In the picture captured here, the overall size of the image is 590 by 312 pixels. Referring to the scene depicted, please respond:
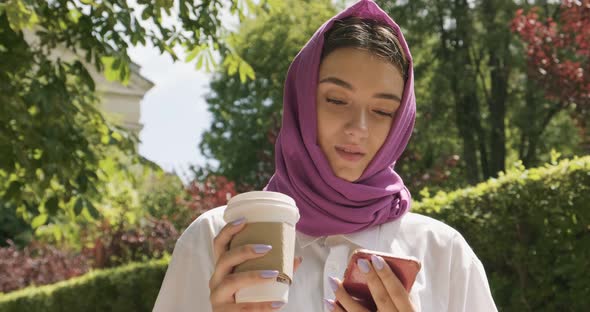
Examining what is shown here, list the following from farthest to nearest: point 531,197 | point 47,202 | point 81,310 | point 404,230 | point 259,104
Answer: point 259,104 < point 81,310 < point 47,202 < point 531,197 < point 404,230

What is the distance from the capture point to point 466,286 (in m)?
2.23

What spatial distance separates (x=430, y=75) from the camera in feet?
71.4

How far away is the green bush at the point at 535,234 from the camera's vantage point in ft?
16.4

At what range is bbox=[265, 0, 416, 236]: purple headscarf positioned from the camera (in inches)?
87.5

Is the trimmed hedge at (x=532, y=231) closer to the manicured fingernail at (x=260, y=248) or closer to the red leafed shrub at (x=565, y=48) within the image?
the manicured fingernail at (x=260, y=248)

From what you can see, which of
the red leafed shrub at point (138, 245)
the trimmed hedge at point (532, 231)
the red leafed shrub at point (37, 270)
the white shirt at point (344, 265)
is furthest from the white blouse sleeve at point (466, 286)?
the red leafed shrub at point (37, 270)

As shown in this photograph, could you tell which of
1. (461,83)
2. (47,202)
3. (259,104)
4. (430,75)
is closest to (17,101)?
(47,202)

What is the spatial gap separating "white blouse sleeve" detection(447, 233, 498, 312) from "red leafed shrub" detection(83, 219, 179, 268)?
7336 mm

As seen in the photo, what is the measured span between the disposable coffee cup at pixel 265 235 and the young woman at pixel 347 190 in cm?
A: 39

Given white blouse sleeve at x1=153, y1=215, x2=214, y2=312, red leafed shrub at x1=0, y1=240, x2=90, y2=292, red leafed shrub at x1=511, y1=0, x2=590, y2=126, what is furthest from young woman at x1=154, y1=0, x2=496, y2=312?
red leafed shrub at x1=0, y1=240, x2=90, y2=292

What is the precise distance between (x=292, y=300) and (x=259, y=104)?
78.1 ft

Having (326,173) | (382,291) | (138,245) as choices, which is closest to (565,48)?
(138,245)

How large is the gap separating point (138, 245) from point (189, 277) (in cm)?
807

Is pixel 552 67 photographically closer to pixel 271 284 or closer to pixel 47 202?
pixel 47 202
